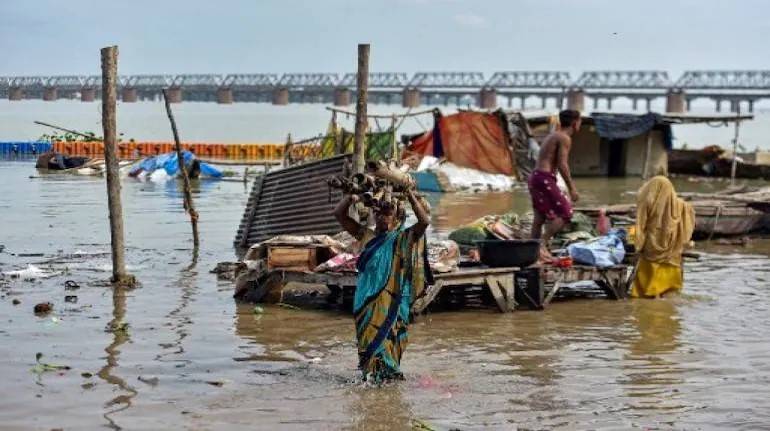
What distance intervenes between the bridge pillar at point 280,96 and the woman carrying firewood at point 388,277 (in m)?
128

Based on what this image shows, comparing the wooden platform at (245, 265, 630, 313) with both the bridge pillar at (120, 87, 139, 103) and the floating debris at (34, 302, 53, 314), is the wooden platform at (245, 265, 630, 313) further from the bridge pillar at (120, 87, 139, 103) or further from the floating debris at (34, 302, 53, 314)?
the bridge pillar at (120, 87, 139, 103)

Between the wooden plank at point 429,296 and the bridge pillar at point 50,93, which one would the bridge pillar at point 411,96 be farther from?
the wooden plank at point 429,296

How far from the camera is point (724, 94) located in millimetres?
109875

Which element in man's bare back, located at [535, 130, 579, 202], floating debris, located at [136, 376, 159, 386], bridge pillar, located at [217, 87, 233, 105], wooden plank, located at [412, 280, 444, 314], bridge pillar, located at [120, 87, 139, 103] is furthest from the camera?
bridge pillar, located at [217, 87, 233, 105]

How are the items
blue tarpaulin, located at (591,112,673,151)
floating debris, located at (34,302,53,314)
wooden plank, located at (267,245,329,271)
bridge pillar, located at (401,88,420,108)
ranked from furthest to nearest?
bridge pillar, located at (401,88,420,108) → blue tarpaulin, located at (591,112,673,151) → wooden plank, located at (267,245,329,271) → floating debris, located at (34,302,53,314)

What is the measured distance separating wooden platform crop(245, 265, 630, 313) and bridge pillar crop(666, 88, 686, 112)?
94761 millimetres

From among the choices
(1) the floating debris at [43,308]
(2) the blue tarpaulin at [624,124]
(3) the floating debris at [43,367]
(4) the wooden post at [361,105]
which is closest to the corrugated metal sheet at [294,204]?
(4) the wooden post at [361,105]

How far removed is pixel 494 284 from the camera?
31.5ft

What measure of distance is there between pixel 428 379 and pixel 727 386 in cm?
192

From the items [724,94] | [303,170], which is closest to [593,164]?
[303,170]

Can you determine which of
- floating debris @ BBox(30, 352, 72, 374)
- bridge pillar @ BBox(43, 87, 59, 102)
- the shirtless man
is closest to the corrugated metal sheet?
the shirtless man

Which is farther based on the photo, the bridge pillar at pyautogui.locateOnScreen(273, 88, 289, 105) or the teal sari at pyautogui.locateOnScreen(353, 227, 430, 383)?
the bridge pillar at pyautogui.locateOnScreen(273, 88, 289, 105)

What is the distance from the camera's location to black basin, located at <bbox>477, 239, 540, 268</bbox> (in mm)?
9695

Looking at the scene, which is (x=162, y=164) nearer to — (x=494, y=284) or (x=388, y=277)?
(x=494, y=284)
